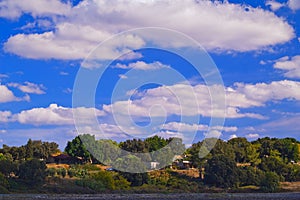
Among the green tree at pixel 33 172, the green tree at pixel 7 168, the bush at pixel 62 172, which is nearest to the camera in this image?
the green tree at pixel 33 172

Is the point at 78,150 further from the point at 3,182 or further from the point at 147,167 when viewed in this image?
the point at 3,182

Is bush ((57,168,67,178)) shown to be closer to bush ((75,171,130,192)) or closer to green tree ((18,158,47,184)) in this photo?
bush ((75,171,130,192))

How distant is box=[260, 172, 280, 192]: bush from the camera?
2908 inches

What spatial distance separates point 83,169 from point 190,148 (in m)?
19.2

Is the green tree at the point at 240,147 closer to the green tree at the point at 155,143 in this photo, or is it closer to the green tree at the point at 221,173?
the green tree at the point at 155,143

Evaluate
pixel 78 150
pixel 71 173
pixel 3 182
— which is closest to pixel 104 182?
pixel 71 173

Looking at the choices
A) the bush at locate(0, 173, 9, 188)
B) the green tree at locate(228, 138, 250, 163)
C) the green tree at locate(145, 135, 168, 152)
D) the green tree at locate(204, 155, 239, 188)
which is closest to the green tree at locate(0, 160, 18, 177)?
the bush at locate(0, 173, 9, 188)

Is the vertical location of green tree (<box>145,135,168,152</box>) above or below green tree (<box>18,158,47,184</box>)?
above

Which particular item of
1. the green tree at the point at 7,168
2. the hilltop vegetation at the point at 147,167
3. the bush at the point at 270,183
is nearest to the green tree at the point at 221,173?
the hilltop vegetation at the point at 147,167

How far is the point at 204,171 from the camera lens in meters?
78.0

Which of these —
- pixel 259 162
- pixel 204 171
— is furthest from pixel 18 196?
pixel 259 162

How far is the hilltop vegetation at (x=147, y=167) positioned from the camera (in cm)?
6744

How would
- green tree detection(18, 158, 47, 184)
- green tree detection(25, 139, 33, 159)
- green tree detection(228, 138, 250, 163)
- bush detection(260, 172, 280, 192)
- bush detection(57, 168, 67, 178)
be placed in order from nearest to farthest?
green tree detection(18, 158, 47, 184) < bush detection(57, 168, 67, 178) < bush detection(260, 172, 280, 192) < green tree detection(25, 139, 33, 159) < green tree detection(228, 138, 250, 163)

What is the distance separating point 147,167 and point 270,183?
1794 cm
